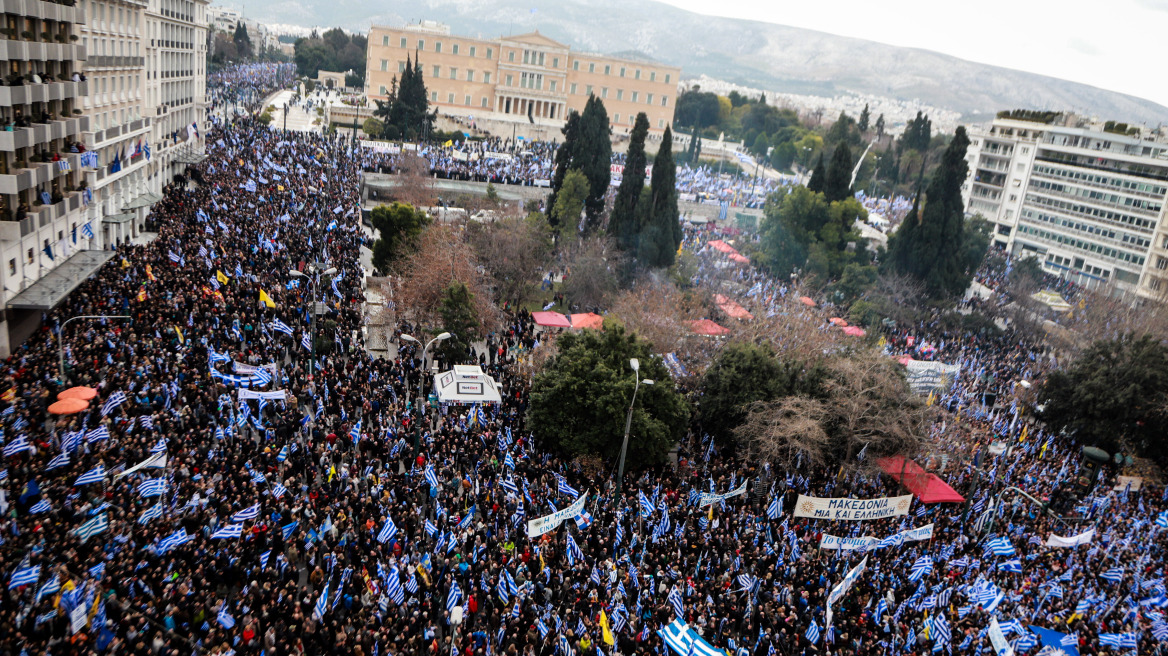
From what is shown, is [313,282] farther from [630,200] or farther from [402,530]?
[630,200]

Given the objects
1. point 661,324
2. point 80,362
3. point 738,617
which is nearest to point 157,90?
point 80,362

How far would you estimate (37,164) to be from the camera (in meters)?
25.1

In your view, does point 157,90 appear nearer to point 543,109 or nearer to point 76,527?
point 76,527

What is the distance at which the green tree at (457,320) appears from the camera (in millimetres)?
28656

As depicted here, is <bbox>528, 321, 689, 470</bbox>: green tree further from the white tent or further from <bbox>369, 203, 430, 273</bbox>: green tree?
<bbox>369, 203, 430, 273</bbox>: green tree

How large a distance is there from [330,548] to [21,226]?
15.4 meters

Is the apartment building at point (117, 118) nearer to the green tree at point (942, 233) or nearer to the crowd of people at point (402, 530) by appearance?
the crowd of people at point (402, 530)

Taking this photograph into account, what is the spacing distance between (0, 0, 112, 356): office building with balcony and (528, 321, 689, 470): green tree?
598 inches

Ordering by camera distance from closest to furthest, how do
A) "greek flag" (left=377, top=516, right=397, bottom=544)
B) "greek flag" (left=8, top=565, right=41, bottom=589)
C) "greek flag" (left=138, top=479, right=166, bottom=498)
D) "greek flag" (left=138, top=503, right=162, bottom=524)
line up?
"greek flag" (left=8, top=565, right=41, bottom=589), "greek flag" (left=138, top=503, right=162, bottom=524), "greek flag" (left=138, top=479, right=166, bottom=498), "greek flag" (left=377, top=516, right=397, bottom=544)

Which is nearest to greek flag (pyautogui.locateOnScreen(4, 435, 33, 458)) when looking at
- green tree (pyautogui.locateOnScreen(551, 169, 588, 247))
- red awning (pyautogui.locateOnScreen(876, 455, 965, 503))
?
red awning (pyautogui.locateOnScreen(876, 455, 965, 503))

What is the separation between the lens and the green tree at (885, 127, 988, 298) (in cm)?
4822

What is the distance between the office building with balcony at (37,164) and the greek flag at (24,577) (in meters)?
13.6

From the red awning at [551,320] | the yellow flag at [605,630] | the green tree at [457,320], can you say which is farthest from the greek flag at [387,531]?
the red awning at [551,320]

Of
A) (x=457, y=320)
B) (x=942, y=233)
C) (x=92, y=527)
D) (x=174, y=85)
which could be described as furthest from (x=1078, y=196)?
(x=92, y=527)
